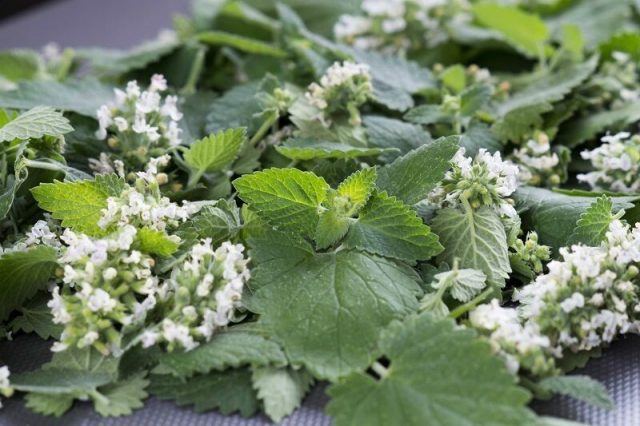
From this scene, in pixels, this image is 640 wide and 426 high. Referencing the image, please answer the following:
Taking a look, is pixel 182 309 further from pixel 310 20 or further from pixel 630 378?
pixel 310 20

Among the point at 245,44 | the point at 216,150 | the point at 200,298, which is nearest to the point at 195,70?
the point at 245,44

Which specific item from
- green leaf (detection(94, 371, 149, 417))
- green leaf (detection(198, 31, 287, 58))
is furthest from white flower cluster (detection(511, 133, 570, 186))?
green leaf (detection(94, 371, 149, 417))

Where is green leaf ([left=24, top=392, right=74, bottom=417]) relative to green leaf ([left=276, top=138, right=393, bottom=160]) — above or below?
below

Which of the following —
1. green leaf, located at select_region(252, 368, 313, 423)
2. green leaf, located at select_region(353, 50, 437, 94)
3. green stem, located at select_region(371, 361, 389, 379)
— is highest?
green leaf, located at select_region(353, 50, 437, 94)

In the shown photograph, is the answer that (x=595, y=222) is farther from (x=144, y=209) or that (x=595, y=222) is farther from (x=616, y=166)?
Answer: (x=144, y=209)

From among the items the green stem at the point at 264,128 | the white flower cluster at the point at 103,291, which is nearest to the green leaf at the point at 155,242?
the white flower cluster at the point at 103,291

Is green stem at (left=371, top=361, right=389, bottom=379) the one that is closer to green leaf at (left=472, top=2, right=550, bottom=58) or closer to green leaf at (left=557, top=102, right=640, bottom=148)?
green leaf at (left=557, top=102, right=640, bottom=148)

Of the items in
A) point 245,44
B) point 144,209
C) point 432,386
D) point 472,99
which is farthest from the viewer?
point 245,44
